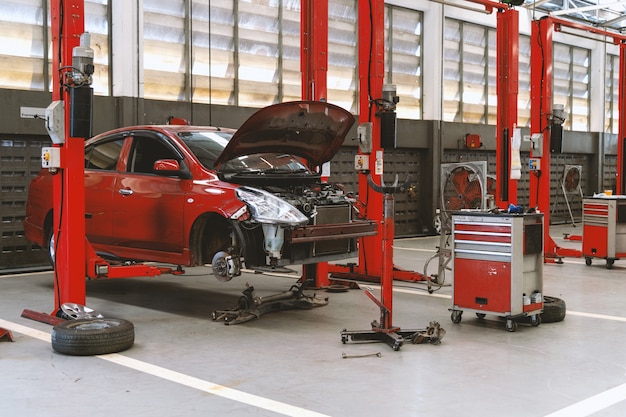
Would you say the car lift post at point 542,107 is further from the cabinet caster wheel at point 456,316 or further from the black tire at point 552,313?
the cabinet caster wheel at point 456,316

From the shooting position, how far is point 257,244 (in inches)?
219

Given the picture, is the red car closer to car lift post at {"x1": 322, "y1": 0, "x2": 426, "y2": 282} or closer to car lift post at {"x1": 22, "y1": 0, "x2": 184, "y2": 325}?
car lift post at {"x1": 22, "y1": 0, "x2": 184, "y2": 325}

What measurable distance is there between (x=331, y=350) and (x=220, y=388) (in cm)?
113

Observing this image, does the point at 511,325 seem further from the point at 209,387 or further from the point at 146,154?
the point at 146,154

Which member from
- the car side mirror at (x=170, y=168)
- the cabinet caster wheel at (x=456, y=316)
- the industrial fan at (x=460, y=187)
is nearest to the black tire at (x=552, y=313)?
the cabinet caster wheel at (x=456, y=316)

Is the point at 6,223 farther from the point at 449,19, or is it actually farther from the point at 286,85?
the point at 449,19

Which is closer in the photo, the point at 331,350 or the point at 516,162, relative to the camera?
the point at 331,350

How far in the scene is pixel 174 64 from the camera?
34.8ft

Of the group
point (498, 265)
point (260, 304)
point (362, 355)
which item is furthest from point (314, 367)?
point (498, 265)

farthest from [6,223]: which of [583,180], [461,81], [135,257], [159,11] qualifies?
[583,180]

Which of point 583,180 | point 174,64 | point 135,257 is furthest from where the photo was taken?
point 583,180

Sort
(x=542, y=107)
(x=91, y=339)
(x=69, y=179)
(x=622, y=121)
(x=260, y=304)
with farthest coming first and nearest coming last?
(x=622, y=121)
(x=542, y=107)
(x=260, y=304)
(x=69, y=179)
(x=91, y=339)

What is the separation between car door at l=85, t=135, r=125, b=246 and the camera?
6.70 m

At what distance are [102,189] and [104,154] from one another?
17.4 inches
